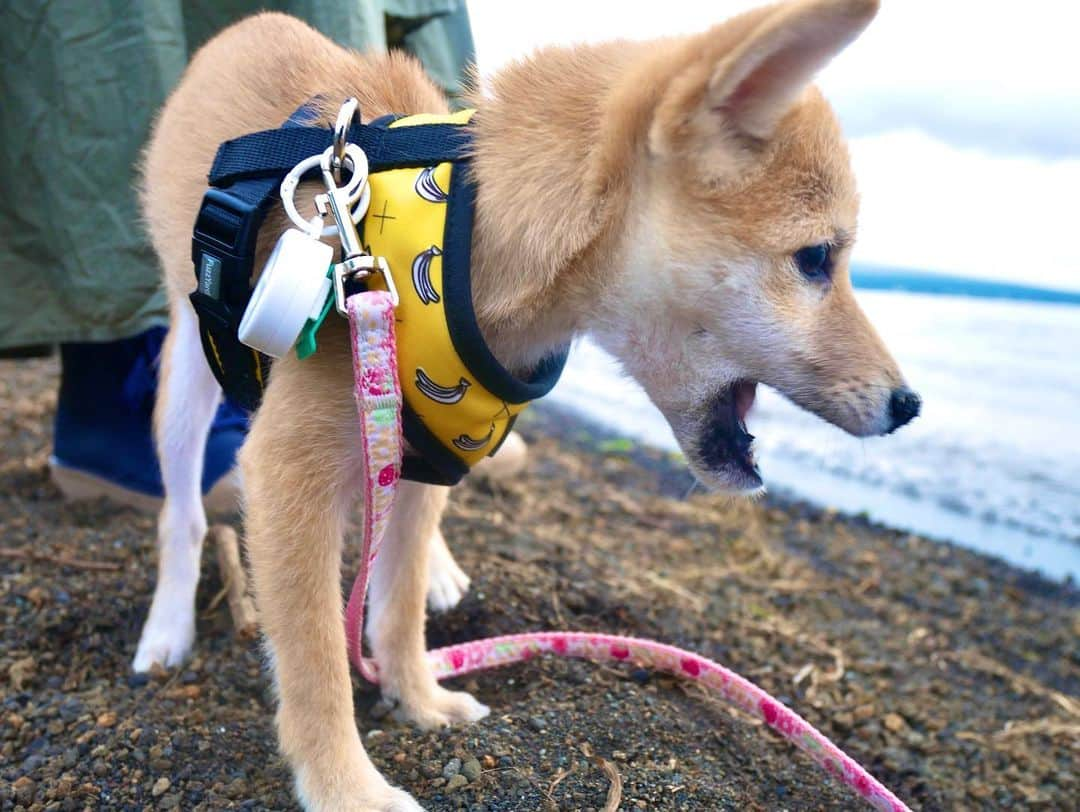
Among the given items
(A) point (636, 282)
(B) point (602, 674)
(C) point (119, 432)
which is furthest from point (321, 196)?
(C) point (119, 432)

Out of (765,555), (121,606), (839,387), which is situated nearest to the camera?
(839,387)

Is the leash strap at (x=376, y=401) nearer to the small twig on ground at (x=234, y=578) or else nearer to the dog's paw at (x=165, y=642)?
the small twig on ground at (x=234, y=578)

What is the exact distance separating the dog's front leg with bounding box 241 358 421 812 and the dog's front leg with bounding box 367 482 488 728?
0.34 metres

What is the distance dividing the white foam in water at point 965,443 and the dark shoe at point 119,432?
5.16 feet

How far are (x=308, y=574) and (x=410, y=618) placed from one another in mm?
436

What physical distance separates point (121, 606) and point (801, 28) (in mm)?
2091

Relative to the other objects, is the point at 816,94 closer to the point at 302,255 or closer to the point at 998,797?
the point at 302,255

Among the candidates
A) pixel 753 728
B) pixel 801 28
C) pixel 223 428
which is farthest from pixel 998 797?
pixel 223 428

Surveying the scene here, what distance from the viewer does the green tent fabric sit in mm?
2695

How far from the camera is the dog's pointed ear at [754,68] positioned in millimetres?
1286

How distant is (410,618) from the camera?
200 cm

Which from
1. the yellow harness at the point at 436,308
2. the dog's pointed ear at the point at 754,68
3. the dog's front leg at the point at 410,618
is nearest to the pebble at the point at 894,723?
the dog's front leg at the point at 410,618

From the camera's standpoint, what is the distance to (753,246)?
1492 mm

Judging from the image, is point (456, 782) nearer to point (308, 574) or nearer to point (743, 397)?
point (308, 574)
